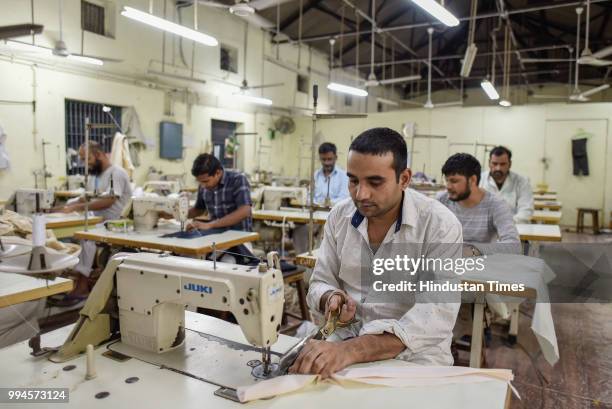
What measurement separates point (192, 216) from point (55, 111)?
4.04 meters

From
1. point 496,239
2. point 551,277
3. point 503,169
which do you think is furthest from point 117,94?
point 551,277

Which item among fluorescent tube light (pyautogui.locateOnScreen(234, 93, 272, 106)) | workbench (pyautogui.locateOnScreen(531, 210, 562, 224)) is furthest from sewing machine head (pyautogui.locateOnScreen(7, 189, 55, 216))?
workbench (pyautogui.locateOnScreen(531, 210, 562, 224))

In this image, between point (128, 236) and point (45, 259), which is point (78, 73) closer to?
point (128, 236)

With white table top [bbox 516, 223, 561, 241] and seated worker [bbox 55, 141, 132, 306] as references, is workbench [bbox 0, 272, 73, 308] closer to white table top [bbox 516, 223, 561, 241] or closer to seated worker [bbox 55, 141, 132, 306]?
seated worker [bbox 55, 141, 132, 306]

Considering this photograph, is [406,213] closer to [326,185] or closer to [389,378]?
[389,378]

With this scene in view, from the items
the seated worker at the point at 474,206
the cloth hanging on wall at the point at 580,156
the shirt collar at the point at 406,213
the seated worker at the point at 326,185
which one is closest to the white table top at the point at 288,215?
the seated worker at the point at 326,185

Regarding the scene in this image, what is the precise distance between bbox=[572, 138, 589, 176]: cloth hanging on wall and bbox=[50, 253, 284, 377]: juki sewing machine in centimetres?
980

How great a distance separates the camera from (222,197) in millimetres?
3529

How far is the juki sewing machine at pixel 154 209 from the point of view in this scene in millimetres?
3201

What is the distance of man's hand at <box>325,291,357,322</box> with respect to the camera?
1.37 metres

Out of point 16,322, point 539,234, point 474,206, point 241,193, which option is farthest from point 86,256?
point 539,234

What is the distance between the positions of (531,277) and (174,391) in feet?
5.45

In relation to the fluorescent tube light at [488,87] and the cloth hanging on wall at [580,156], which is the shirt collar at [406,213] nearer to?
the fluorescent tube light at [488,87]

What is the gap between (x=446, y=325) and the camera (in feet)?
4.31
